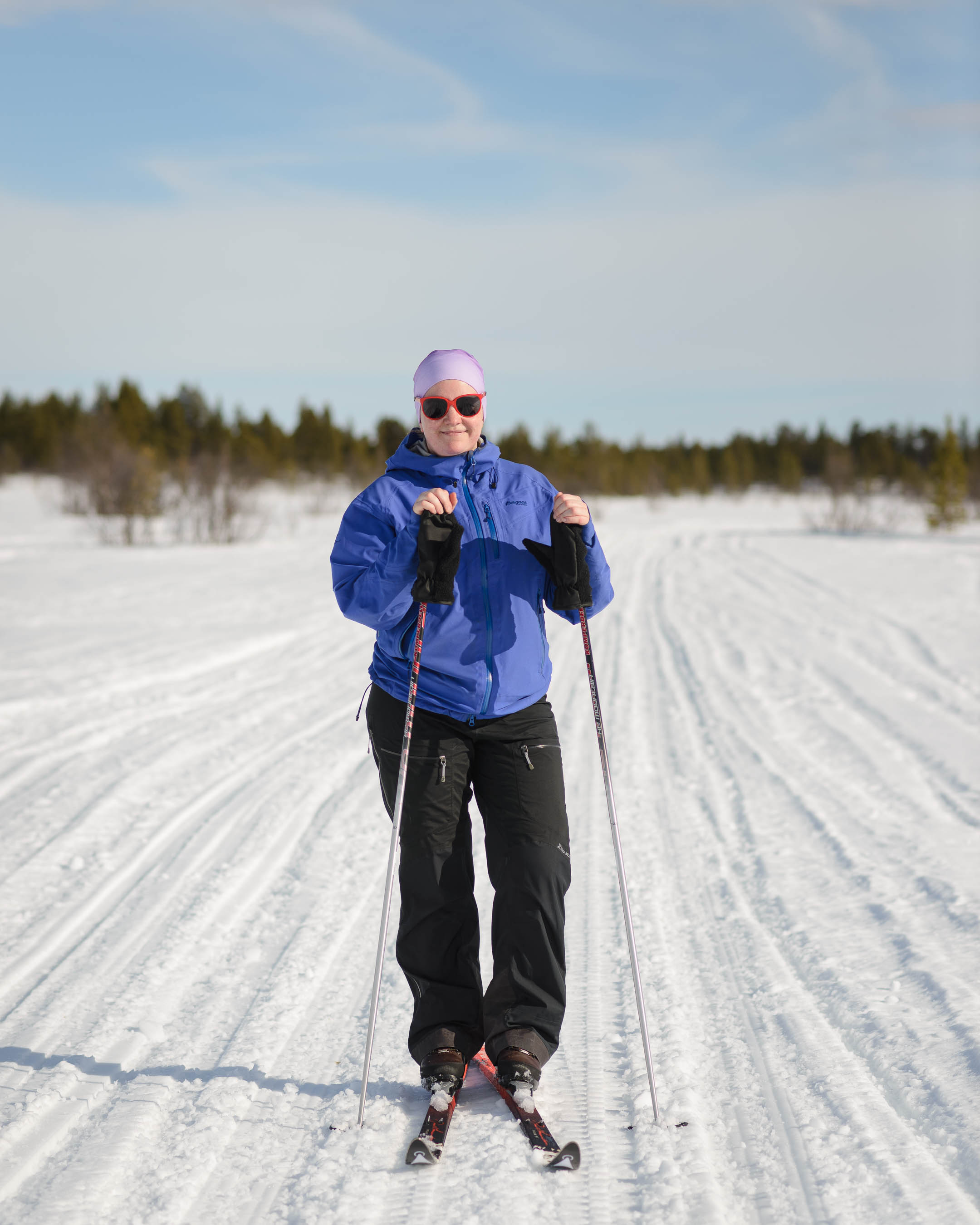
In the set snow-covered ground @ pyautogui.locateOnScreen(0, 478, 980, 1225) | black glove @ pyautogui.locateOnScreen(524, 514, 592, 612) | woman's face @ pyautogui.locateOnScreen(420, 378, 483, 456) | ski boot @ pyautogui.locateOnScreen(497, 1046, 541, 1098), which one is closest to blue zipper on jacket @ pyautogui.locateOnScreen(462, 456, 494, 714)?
black glove @ pyautogui.locateOnScreen(524, 514, 592, 612)

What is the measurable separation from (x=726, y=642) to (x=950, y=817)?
514 centimetres

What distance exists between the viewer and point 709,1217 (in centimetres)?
213

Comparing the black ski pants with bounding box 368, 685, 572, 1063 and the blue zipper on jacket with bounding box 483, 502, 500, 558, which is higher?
the blue zipper on jacket with bounding box 483, 502, 500, 558

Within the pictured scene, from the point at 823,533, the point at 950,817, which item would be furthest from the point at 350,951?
the point at 823,533

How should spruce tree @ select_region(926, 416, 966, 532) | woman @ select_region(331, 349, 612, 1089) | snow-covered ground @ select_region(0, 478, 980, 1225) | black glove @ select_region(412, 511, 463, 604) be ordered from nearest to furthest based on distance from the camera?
1. snow-covered ground @ select_region(0, 478, 980, 1225)
2. black glove @ select_region(412, 511, 463, 604)
3. woman @ select_region(331, 349, 612, 1089)
4. spruce tree @ select_region(926, 416, 966, 532)

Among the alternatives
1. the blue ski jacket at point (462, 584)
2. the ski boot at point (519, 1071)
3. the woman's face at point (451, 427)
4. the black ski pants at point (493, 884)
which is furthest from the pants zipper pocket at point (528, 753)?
the woman's face at point (451, 427)

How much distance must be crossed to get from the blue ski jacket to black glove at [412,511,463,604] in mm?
56

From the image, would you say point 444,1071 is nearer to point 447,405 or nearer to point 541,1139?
point 541,1139

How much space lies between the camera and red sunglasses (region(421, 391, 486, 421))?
2617 mm

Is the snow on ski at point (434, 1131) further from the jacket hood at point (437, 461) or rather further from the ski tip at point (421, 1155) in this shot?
the jacket hood at point (437, 461)

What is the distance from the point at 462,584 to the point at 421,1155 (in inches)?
57.3

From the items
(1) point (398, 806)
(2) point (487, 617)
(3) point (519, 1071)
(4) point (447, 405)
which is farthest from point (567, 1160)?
(4) point (447, 405)

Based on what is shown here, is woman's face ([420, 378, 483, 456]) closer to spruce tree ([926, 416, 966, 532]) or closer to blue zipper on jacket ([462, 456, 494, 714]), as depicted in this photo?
blue zipper on jacket ([462, 456, 494, 714])

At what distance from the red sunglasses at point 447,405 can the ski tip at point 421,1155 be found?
190cm
